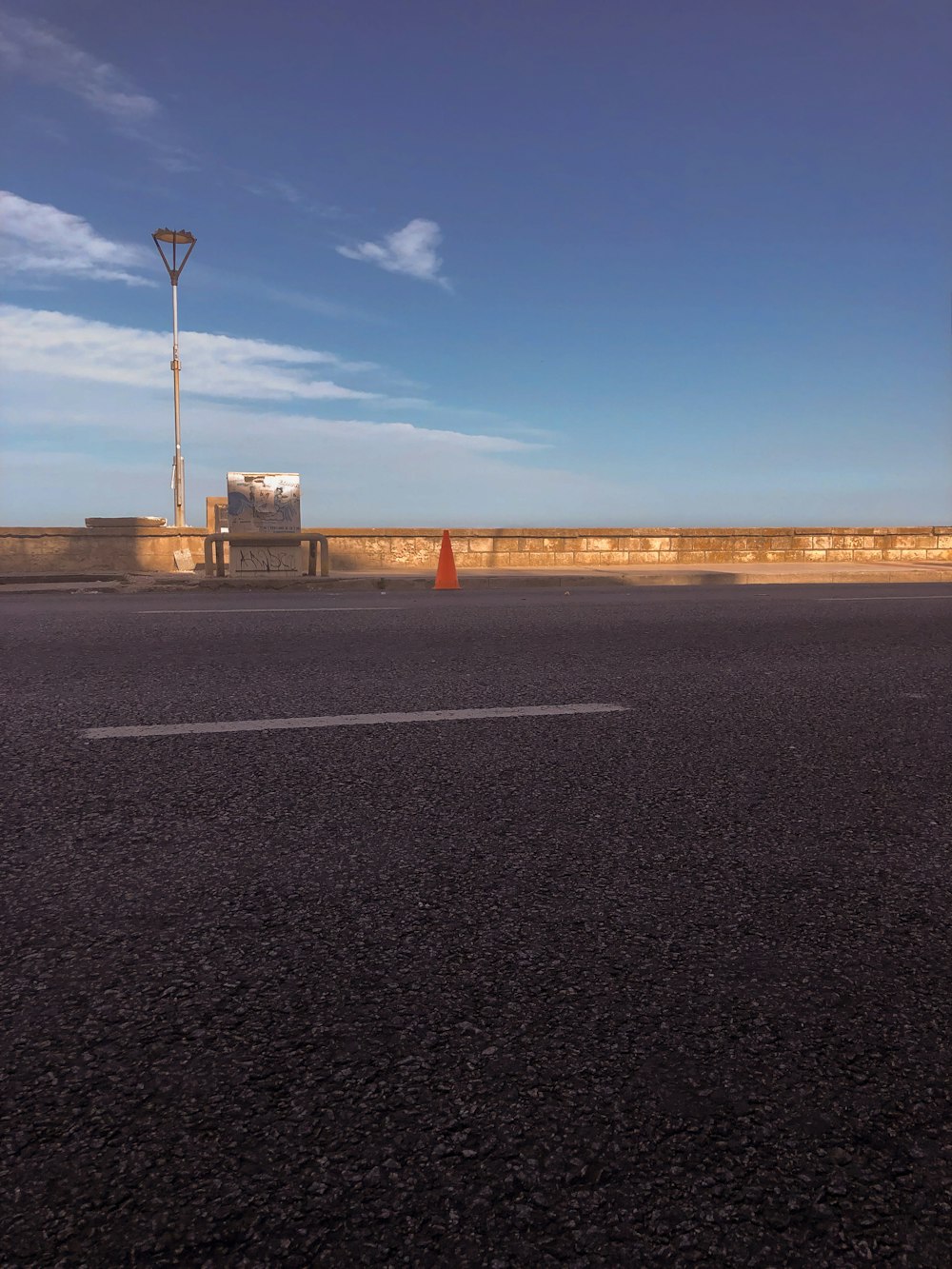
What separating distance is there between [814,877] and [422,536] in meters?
17.2

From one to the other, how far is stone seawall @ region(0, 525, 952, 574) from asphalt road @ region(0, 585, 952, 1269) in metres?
15.2

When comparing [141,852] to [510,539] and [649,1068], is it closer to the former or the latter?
[649,1068]

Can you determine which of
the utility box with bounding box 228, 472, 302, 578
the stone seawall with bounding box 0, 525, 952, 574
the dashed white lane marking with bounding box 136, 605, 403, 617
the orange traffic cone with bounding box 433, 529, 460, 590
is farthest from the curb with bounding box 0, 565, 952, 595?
the dashed white lane marking with bounding box 136, 605, 403, 617

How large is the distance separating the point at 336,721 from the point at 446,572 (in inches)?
361

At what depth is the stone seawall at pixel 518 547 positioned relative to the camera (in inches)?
713

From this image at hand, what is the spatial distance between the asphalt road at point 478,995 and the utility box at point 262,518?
1137 cm

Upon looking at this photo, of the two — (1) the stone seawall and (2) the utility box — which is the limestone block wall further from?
(2) the utility box

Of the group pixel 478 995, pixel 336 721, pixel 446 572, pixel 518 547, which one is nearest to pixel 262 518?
pixel 446 572

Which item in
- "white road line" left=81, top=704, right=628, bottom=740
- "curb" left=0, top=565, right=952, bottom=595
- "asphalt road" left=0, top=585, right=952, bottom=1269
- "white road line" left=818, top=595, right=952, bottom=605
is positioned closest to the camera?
"asphalt road" left=0, top=585, right=952, bottom=1269

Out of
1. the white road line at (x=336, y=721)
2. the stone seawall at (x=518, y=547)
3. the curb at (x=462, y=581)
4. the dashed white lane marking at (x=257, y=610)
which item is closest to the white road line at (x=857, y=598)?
the curb at (x=462, y=581)

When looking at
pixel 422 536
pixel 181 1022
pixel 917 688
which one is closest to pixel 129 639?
pixel 917 688

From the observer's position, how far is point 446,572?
43.5ft

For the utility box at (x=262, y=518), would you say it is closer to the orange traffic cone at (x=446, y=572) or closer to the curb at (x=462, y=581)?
the curb at (x=462, y=581)

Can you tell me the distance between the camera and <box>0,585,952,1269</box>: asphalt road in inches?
48.6
